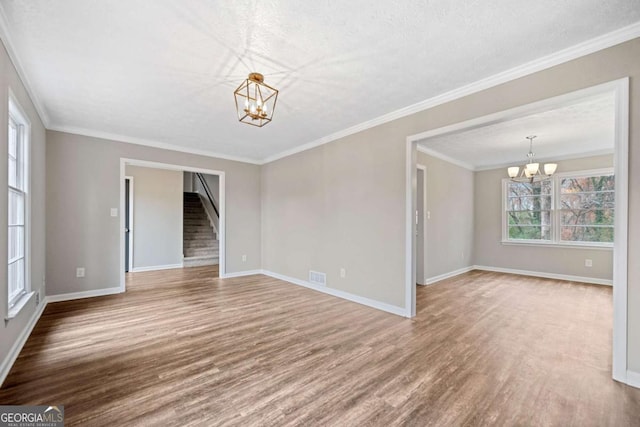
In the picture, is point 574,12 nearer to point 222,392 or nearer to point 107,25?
point 107,25

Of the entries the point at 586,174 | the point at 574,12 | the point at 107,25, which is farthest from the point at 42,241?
the point at 586,174

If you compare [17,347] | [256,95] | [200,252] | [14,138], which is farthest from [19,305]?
[200,252]

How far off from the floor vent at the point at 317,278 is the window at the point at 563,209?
457 cm

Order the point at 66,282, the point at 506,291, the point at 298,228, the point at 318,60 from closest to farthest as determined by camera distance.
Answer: the point at 318,60, the point at 66,282, the point at 506,291, the point at 298,228

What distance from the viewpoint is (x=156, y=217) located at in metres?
6.72

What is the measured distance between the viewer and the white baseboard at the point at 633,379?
1.96 m

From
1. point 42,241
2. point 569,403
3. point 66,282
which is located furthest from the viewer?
point 66,282

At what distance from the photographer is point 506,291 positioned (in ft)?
15.1

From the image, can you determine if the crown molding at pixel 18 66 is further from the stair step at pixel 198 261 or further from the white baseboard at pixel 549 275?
the white baseboard at pixel 549 275

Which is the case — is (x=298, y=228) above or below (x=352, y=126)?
below

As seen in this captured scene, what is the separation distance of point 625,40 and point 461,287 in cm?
384

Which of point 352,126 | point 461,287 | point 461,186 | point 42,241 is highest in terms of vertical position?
point 352,126

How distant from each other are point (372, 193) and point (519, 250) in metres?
4.48

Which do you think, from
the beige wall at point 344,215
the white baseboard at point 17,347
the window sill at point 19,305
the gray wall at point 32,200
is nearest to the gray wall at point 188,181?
the beige wall at point 344,215
